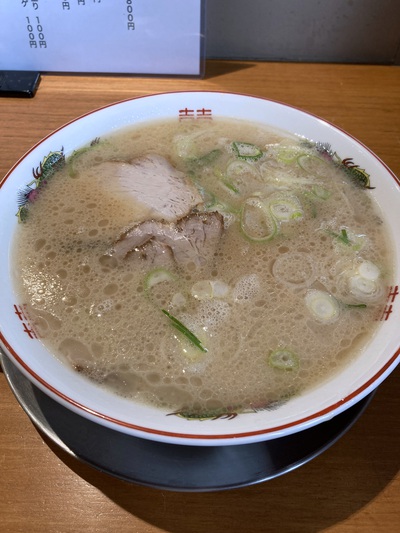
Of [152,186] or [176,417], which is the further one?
[152,186]

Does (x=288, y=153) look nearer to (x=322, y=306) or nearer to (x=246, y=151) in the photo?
(x=246, y=151)

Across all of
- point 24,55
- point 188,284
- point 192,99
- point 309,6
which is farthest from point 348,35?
point 188,284

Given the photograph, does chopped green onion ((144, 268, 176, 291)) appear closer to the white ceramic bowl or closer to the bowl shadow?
the white ceramic bowl

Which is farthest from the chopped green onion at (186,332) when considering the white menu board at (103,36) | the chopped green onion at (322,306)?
the white menu board at (103,36)

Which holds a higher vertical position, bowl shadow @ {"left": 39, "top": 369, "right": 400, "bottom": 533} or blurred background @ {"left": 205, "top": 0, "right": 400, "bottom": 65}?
blurred background @ {"left": 205, "top": 0, "right": 400, "bottom": 65}

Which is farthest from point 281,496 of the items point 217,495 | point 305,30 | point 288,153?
point 305,30

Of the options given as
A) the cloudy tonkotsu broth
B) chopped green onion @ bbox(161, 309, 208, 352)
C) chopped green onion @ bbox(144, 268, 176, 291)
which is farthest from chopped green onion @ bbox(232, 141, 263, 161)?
chopped green onion @ bbox(161, 309, 208, 352)

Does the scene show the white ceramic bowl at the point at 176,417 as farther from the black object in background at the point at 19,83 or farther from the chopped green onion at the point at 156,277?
the black object in background at the point at 19,83

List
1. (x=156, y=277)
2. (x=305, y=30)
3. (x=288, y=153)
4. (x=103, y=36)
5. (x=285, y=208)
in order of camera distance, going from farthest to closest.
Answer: (x=305, y=30), (x=103, y=36), (x=288, y=153), (x=285, y=208), (x=156, y=277)
